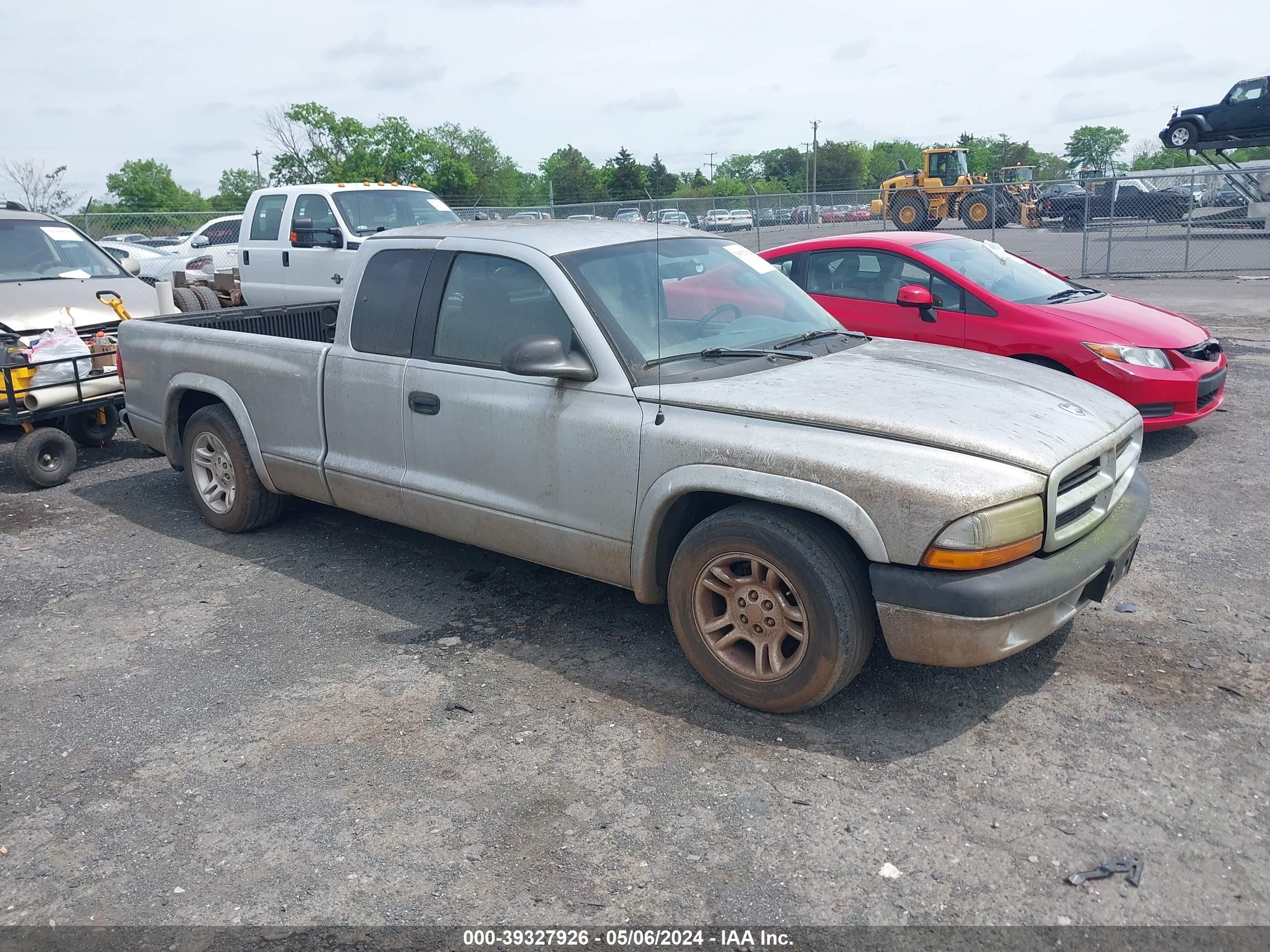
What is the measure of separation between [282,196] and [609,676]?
10373 mm

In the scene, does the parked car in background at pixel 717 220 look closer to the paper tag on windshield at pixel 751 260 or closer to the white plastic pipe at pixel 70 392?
the white plastic pipe at pixel 70 392

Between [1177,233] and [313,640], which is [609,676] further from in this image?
[1177,233]

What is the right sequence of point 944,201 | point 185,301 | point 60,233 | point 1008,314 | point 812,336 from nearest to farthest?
1. point 812,336
2. point 1008,314
3. point 60,233
4. point 185,301
5. point 944,201

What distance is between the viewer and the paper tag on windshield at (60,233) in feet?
31.1

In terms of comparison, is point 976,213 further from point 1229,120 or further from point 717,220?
point 717,220

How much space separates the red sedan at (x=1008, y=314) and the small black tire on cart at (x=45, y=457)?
5.58 meters

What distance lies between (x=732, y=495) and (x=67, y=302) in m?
7.18

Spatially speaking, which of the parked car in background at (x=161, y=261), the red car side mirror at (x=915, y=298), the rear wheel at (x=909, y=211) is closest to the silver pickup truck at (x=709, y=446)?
the red car side mirror at (x=915, y=298)

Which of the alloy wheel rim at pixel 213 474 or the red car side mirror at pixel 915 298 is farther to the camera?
the red car side mirror at pixel 915 298

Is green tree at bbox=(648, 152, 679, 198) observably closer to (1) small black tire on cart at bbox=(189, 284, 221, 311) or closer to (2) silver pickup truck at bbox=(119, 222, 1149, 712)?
(2) silver pickup truck at bbox=(119, 222, 1149, 712)

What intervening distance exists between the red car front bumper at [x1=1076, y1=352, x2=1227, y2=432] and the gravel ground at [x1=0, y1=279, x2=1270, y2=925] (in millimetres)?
1680

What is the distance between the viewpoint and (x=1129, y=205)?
2595 centimetres

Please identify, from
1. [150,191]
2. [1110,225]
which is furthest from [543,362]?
[150,191]

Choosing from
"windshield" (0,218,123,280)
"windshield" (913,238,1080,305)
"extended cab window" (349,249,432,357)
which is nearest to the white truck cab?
"windshield" (0,218,123,280)
